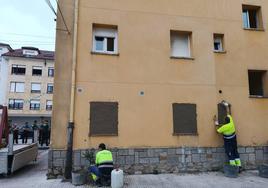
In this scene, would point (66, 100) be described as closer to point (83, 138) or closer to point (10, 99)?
point (83, 138)

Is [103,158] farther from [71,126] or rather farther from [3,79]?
[3,79]

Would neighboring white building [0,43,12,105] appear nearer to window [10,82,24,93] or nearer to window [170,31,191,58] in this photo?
window [10,82,24,93]

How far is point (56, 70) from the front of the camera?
8.77 meters

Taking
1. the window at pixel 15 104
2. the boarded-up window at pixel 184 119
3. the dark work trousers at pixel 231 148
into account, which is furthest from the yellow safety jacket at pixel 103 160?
the window at pixel 15 104

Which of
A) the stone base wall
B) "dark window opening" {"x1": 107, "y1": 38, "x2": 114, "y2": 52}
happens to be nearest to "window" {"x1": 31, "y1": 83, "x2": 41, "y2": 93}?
"dark window opening" {"x1": 107, "y1": 38, "x2": 114, "y2": 52}

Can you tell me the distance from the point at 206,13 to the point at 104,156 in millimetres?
7606

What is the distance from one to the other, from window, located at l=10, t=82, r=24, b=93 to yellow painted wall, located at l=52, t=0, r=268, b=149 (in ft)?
109

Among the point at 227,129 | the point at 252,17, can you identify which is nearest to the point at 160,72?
the point at 227,129

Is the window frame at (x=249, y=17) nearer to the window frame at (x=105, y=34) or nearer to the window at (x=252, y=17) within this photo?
the window at (x=252, y=17)

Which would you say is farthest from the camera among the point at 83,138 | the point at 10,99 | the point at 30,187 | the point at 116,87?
the point at 10,99

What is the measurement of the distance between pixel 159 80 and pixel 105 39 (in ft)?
9.26

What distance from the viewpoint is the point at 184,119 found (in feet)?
30.9

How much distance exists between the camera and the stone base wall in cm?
836

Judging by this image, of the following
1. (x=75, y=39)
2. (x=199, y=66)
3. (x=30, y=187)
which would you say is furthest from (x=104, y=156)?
(x=199, y=66)
